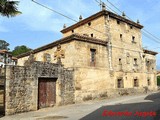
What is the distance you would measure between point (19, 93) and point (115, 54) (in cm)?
1304

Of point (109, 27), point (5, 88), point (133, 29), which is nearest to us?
point (5, 88)

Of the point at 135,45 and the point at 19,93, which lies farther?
the point at 135,45

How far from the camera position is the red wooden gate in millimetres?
15844

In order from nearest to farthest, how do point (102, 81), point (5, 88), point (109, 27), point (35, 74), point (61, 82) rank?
point (5, 88)
point (35, 74)
point (61, 82)
point (102, 81)
point (109, 27)

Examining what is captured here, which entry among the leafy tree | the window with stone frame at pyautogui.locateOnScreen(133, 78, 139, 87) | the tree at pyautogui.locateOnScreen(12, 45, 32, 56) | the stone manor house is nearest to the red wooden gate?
the stone manor house

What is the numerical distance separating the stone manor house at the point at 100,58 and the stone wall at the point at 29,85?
0.52ft

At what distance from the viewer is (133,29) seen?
27922mm

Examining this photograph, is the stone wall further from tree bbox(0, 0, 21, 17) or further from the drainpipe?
the drainpipe

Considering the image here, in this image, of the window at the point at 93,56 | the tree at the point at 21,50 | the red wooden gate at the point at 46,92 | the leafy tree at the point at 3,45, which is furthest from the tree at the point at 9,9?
the leafy tree at the point at 3,45

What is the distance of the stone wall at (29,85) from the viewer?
1362 cm

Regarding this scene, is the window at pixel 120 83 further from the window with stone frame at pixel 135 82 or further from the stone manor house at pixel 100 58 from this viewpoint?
the window with stone frame at pixel 135 82

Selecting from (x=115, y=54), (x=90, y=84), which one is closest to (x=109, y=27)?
(x=115, y=54)

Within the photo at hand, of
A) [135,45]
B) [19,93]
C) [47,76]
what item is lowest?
[19,93]

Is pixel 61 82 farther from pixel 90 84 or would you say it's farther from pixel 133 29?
pixel 133 29
